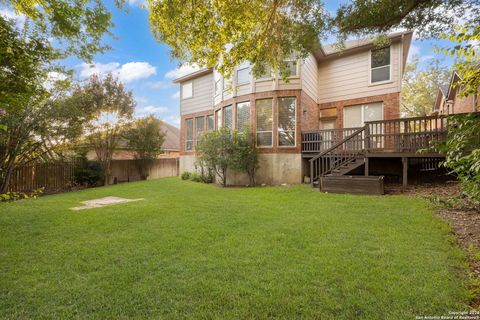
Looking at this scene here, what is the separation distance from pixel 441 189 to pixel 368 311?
725cm

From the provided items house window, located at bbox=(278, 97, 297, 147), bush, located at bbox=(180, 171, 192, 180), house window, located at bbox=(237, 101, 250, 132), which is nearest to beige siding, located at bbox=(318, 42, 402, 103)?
house window, located at bbox=(278, 97, 297, 147)

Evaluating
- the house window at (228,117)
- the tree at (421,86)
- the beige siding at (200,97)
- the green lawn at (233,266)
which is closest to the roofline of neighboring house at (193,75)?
the beige siding at (200,97)

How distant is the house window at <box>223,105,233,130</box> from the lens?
468 inches

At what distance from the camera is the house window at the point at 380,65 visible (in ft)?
34.5

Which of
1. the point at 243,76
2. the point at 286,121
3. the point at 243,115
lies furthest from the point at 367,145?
the point at 243,76

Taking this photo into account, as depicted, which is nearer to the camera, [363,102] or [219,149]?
[219,149]

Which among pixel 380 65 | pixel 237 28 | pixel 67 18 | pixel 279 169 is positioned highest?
pixel 380 65

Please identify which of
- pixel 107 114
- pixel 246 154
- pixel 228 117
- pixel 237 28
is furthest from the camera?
pixel 107 114

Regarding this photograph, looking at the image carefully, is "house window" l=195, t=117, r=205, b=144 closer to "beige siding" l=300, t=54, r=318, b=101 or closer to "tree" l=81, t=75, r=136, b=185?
"tree" l=81, t=75, r=136, b=185

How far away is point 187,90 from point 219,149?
7.22 m

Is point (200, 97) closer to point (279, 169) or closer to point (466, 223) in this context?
point (279, 169)

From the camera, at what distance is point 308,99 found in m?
11.0

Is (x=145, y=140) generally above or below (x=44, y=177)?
above

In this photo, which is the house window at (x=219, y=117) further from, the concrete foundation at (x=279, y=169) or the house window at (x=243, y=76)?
the concrete foundation at (x=279, y=169)
